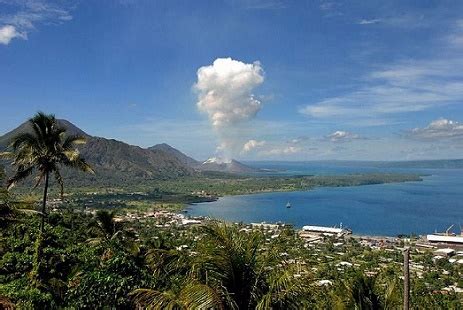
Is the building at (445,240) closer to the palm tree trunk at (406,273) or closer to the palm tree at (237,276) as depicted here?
the palm tree trunk at (406,273)

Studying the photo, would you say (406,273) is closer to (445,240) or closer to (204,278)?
(204,278)

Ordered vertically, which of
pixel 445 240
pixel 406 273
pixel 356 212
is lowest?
pixel 445 240

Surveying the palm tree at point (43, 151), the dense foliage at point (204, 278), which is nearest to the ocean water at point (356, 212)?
the palm tree at point (43, 151)

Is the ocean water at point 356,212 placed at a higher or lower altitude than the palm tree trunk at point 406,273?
lower

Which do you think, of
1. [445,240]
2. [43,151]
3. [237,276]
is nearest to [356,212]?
[445,240]

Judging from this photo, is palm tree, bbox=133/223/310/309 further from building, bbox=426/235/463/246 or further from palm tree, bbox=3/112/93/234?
building, bbox=426/235/463/246

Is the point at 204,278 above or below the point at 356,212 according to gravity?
above

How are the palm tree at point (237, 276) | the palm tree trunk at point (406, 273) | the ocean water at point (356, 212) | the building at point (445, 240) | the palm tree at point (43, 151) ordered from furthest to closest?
the ocean water at point (356, 212), the building at point (445, 240), the palm tree at point (43, 151), the palm tree at point (237, 276), the palm tree trunk at point (406, 273)

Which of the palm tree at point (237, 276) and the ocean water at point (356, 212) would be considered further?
the ocean water at point (356, 212)

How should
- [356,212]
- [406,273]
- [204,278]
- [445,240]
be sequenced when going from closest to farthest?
[406,273], [204,278], [445,240], [356,212]

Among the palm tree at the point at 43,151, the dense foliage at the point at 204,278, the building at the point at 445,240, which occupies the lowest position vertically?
the building at the point at 445,240
